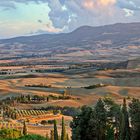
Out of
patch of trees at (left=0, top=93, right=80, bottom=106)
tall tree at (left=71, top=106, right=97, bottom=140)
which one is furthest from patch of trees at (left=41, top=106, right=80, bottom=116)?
tall tree at (left=71, top=106, right=97, bottom=140)

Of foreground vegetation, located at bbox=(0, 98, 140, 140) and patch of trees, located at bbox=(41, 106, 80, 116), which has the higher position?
foreground vegetation, located at bbox=(0, 98, 140, 140)

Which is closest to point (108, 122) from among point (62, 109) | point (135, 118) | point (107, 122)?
point (107, 122)

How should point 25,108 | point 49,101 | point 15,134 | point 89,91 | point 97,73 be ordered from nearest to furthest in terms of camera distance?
point 15,134 < point 25,108 < point 49,101 < point 89,91 < point 97,73

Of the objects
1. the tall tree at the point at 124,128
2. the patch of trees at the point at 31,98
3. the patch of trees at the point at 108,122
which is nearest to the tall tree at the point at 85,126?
the patch of trees at the point at 108,122

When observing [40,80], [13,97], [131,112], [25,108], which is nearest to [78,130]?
[131,112]

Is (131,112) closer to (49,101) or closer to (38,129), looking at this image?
(38,129)

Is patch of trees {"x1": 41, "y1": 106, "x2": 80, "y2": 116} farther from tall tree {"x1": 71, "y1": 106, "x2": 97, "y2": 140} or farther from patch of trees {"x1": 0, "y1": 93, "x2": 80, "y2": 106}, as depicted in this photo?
tall tree {"x1": 71, "y1": 106, "x2": 97, "y2": 140}

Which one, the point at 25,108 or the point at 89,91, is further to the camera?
the point at 89,91

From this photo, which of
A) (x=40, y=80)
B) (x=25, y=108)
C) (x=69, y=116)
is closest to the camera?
(x=69, y=116)

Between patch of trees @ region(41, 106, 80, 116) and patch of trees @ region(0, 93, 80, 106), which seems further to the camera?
patch of trees @ region(0, 93, 80, 106)
